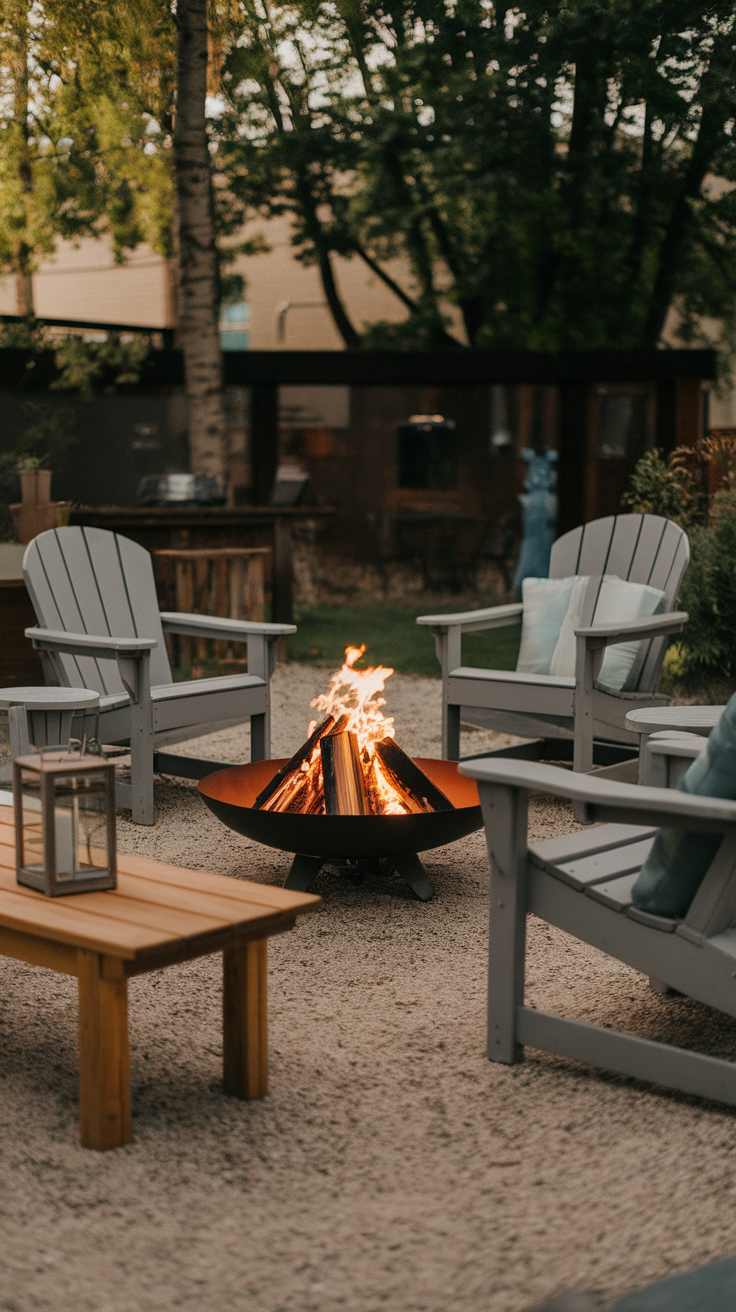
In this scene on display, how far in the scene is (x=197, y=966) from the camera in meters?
3.05

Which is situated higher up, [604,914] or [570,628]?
[570,628]

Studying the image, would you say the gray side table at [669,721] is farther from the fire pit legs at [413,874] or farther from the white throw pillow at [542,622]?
the white throw pillow at [542,622]

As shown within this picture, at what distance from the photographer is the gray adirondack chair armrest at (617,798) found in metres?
2.06

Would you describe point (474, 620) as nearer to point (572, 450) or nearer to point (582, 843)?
point (582, 843)

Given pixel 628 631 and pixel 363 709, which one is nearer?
pixel 363 709

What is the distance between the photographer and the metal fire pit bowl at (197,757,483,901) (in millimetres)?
3229

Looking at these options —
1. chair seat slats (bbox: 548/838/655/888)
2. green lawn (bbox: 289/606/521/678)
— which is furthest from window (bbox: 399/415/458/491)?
chair seat slats (bbox: 548/838/655/888)

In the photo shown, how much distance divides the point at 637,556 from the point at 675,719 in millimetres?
1372

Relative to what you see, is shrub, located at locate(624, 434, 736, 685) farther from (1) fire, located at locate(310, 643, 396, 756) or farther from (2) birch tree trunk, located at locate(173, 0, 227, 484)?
(1) fire, located at locate(310, 643, 396, 756)

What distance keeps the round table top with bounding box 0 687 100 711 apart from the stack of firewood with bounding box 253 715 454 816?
2.44 feet

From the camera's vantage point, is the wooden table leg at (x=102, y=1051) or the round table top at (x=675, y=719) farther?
the round table top at (x=675, y=719)

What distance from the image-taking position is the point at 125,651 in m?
4.06

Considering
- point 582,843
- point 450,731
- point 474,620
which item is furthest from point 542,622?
point 582,843

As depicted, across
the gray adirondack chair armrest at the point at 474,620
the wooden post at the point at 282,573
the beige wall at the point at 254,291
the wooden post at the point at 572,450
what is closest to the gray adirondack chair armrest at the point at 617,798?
the gray adirondack chair armrest at the point at 474,620
